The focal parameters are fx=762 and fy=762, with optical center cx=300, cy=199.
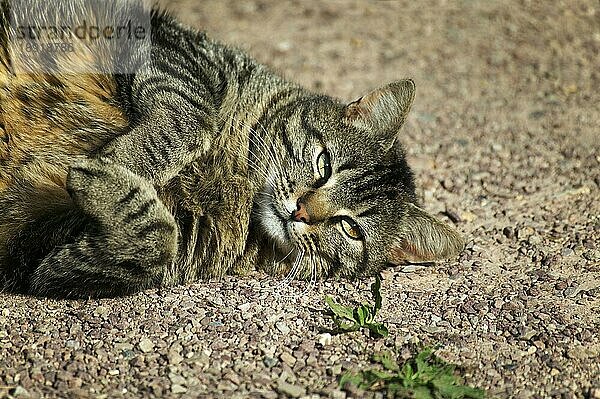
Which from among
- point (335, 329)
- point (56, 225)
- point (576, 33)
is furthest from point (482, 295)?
point (576, 33)

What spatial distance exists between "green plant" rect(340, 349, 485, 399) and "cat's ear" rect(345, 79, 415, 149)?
47.0 inches

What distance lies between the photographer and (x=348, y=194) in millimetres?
3613

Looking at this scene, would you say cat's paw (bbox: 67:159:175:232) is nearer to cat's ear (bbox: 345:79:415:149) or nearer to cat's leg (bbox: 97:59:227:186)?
cat's leg (bbox: 97:59:227:186)

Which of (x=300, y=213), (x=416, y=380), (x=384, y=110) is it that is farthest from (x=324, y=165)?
(x=416, y=380)

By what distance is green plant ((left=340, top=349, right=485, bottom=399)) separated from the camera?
2.87 meters

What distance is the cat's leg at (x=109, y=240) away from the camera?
3195 millimetres

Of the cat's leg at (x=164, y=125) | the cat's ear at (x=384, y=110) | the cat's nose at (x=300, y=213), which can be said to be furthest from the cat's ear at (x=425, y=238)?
the cat's leg at (x=164, y=125)

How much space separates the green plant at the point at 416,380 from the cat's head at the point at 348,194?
0.77 metres

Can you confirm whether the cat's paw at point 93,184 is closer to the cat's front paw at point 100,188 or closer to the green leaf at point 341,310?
the cat's front paw at point 100,188

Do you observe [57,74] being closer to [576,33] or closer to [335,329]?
[335,329]

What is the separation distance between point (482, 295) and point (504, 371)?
1.94 feet

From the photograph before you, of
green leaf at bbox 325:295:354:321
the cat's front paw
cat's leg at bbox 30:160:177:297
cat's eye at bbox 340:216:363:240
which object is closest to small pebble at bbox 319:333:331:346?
green leaf at bbox 325:295:354:321

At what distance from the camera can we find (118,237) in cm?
322

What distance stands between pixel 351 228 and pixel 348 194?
177 millimetres
